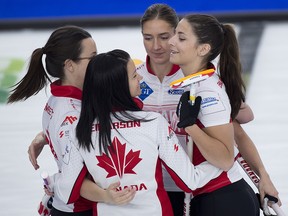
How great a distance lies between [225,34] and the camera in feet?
10.7

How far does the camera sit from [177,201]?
135 inches

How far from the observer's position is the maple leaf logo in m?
2.88

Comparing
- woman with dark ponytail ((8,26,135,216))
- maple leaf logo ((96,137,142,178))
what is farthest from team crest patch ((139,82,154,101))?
maple leaf logo ((96,137,142,178))

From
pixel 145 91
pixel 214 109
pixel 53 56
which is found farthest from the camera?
pixel 145 91

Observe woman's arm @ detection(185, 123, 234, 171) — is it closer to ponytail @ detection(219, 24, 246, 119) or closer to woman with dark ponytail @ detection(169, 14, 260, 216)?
woman with dark ponytail @ detection(169, 14, 260, 216)

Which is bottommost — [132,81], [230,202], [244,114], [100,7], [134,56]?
[134,56]

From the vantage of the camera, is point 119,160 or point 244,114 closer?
point 119,160

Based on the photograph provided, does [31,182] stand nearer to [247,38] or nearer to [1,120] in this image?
[1,120]

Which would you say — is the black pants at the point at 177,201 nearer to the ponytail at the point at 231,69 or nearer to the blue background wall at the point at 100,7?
the ponytail at the point at 231,69

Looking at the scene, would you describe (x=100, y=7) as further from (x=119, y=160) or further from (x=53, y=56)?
(x=119, y=160)

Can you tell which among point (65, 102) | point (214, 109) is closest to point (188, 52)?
point (214, 109)

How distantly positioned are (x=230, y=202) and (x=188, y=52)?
62 cm

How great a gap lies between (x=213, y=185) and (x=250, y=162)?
41cm

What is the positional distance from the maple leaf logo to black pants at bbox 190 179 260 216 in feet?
1.28
